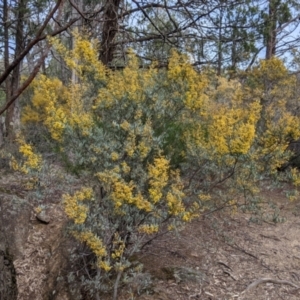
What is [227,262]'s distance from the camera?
4.11 m

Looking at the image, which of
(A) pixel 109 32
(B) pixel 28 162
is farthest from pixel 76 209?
(A) pixel 109 32

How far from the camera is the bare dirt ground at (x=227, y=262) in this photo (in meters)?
3.61

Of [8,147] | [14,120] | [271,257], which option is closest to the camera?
[271,257]

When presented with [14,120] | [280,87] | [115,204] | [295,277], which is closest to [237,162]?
[115,204]

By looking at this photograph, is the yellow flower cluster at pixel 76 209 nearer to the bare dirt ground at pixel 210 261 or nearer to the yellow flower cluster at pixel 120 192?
the yellow flower cluster at pixel 120 192

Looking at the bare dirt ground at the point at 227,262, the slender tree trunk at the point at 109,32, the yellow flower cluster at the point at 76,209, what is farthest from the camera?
the slender tree trunk at the point at 109,32

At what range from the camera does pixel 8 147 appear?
5727mm

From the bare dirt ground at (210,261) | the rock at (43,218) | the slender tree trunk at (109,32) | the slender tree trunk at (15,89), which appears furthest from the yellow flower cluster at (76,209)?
the slender tree trunk at (15,89)

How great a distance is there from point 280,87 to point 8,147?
462 cm

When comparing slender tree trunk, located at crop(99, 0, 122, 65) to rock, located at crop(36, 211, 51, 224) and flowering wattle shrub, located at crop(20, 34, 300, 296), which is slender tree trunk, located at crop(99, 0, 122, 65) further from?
rock, located at crop(36, 211, 51, 224)

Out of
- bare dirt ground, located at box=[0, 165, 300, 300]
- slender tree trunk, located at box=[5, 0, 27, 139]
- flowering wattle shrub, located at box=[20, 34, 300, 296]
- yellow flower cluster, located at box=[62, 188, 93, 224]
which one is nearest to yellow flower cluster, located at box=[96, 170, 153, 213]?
flowering wattle shrub, located at box=[20, 34, 300, 296]

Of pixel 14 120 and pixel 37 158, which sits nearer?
pixel 37 158

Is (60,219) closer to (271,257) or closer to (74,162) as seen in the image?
(74,162)

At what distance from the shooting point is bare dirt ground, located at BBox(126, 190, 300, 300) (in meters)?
3.61
